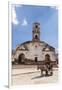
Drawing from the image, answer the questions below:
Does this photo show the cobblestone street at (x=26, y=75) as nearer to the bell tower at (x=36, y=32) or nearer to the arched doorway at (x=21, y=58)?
the arched doorway at (x=21, y=58)

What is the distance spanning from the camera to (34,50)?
1.86m

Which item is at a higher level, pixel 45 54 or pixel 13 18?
pixel 13 18

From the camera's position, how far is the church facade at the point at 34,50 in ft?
6.02

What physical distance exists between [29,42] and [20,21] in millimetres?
216

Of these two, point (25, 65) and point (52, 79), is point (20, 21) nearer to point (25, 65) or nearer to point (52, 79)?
point (25, 65)

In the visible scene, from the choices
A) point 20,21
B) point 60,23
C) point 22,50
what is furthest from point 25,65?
point 60,23

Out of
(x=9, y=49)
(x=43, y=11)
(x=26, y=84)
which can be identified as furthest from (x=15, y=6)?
(x=26, y=84)

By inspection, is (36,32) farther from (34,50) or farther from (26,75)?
(26,75)

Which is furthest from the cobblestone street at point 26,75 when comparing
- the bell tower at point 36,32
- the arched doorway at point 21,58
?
the bell tower at point 36,32

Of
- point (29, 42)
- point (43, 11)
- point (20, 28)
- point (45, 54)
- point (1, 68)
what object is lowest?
point (1, 68)

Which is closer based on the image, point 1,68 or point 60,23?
point 1,68

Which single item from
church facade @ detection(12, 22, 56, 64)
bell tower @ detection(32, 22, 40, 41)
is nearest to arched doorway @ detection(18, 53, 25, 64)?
church facade @ detection(12, 22, 56, 64)

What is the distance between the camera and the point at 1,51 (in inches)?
70.2

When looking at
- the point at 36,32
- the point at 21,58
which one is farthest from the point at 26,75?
the point at 36,32
